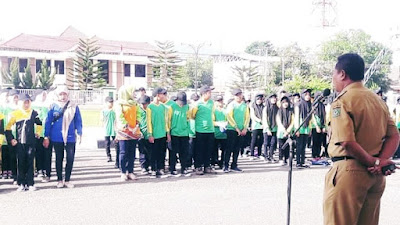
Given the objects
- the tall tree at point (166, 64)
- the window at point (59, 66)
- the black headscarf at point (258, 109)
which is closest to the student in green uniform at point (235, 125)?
the black headscarf at point (258, 109)

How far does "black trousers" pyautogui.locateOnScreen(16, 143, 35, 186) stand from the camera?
8.28 m

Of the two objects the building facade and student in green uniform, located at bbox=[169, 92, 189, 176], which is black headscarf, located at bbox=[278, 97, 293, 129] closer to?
student in green uniform, located at bbox=[169, 92, 189, 176]

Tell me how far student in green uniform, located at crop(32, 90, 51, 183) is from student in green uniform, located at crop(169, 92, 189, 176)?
2494 mm

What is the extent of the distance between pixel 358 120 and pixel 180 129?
6563 millimetres

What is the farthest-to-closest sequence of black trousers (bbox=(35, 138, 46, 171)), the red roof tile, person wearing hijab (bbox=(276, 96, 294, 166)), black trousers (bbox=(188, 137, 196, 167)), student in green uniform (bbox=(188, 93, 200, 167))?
1. the red roof tile
2. person wearing hijab (bbox=(276, 96, 294, 166))
3. black trousers (bbox=(188, 137, 196, 167))
4. student in green uniform (bbox=(188, 93, 200, 167))
5. black trousers (bbox=(35, 138, 46, 171))

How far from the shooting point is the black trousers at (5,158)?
9.57 meters

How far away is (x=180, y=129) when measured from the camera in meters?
10.0

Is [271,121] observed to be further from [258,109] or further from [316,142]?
[316,142]

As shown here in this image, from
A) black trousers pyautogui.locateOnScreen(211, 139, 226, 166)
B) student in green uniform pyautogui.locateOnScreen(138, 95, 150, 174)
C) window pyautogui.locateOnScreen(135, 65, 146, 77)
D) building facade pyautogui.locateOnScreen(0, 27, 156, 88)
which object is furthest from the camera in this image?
window pyautogui.locateOnScreen(135, 65, 146, 77)

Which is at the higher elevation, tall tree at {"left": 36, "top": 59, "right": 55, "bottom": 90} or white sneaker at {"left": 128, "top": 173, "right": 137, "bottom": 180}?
tall tree at {"left": 36, "top": 59, "right": 55, "bottom": 90}

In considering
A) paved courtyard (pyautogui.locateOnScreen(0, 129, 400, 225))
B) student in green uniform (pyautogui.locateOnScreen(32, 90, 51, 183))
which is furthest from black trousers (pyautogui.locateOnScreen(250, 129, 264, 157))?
student in green uniform (pyautogui.locateOnScreen(32, 90, 51, 183))

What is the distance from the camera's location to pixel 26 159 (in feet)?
27.4

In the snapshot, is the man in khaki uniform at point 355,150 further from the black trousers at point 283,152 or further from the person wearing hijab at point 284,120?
the black trousers at point 283,152

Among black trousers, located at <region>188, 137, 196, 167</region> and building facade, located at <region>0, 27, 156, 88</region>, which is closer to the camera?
black trousers, located at <region>188, 137, 196, 167</region>
